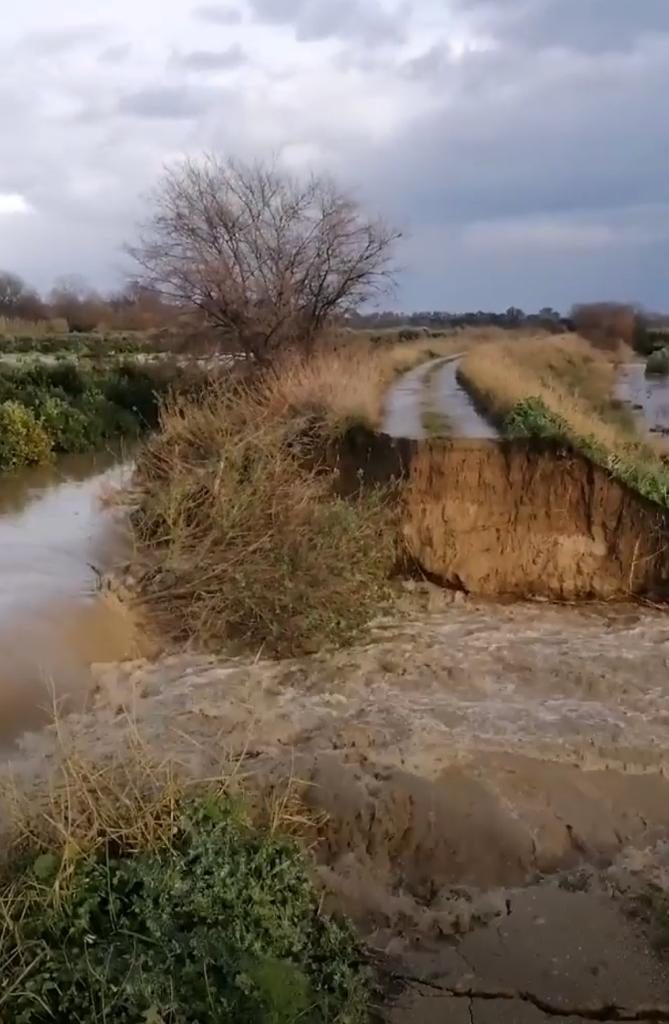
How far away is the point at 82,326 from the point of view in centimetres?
6175

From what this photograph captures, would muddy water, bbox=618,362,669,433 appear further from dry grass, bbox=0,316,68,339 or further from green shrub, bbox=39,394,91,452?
dry grass, bbox=0,316,68,339

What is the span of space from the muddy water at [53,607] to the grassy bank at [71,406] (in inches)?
228

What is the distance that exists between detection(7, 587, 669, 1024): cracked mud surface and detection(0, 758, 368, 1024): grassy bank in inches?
28.3

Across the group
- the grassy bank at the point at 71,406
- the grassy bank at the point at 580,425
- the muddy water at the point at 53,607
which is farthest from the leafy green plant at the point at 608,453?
the grassy bank at the point at 71,406

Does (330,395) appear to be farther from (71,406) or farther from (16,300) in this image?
(16,300)

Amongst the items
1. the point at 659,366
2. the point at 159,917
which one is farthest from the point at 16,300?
the point at 159,917

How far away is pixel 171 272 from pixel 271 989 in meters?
27.3

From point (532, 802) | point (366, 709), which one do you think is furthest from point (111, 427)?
point (532, 802)

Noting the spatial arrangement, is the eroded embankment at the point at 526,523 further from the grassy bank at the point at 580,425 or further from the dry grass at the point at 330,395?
the dry grass at the point at 330,395

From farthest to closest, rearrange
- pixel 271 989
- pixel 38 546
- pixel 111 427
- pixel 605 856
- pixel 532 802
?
pixel 111 427 → pixel 38 546 → pixel 532 802 → pixel 605 856 → pixel 271 989

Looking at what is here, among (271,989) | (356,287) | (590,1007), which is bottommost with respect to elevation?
(590,1007)

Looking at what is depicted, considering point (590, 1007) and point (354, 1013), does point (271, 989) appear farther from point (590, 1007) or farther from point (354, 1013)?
point (590, 1007)

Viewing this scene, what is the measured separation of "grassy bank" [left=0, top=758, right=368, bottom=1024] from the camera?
5.56 m

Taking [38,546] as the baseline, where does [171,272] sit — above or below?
above
